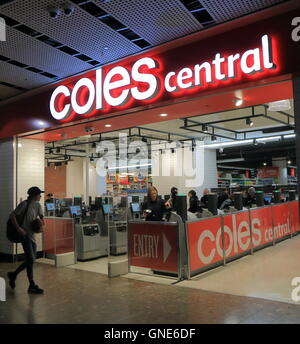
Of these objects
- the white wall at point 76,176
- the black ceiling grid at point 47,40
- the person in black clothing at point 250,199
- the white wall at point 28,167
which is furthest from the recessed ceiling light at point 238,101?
the white wall at point 76,176

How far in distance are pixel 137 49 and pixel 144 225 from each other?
3.04 m

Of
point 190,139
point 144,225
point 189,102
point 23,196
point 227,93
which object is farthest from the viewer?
point 190,139

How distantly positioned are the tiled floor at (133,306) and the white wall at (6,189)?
8.17 feet

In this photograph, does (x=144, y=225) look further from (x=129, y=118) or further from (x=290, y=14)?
(x=290, y=14)

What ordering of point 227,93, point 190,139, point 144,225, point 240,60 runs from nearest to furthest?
point 240,60 < point 227,93 < point 144,225 < point 190,139

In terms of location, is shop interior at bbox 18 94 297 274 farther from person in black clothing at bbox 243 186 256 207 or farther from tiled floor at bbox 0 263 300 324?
tiled floor at bbox 0 263 300 324

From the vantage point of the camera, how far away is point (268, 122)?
1131 cm

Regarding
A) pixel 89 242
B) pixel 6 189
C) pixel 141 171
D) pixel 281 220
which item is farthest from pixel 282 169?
pixel 6 189

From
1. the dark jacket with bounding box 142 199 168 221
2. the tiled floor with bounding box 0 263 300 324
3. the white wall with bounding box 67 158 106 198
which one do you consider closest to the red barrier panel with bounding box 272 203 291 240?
the dark jacket with bounding box 142 199 168 221

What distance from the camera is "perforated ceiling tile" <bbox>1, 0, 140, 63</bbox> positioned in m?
4.19

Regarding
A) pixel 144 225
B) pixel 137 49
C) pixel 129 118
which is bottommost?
pixel 144 225

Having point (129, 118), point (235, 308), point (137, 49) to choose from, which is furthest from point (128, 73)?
point (235, 308)

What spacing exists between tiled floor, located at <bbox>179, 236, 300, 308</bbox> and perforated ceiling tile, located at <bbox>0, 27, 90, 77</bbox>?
13.9ft
